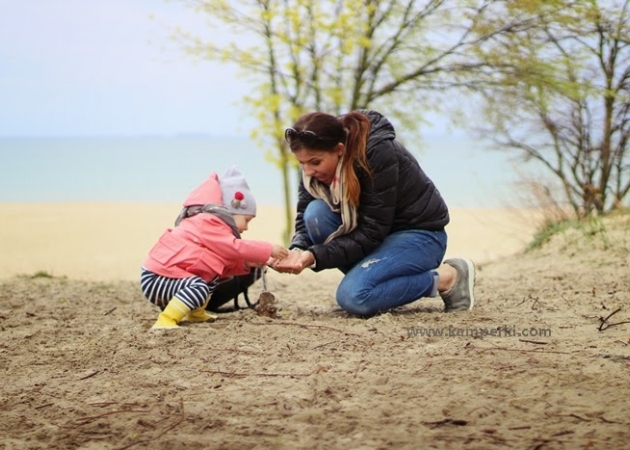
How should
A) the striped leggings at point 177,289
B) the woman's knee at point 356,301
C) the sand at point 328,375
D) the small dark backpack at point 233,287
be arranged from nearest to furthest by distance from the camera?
the sand at point 328,375
the striped leggings at point 177,289
the woman's knee at point 356,301
the small dark backpack at point 233,287

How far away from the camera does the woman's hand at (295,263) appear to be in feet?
→ 14.1

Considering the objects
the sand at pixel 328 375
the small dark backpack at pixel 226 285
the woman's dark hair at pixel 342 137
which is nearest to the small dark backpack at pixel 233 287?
the small dark backpack at pixel 226 285

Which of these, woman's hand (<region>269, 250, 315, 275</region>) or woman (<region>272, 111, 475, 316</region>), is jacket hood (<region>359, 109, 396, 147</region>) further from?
woman's hand (<region>269, 250, 315, 275</region>)

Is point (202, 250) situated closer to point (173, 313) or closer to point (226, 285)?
point (173, 313)

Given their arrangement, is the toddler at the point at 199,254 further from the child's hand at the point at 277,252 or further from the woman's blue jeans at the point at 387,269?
the woman's blue jeans at the point at 387,269

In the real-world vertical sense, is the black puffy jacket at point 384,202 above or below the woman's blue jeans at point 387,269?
above

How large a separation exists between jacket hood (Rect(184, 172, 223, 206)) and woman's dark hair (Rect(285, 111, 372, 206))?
1.80ft

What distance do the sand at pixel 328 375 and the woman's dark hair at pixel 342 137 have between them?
0.75 meters

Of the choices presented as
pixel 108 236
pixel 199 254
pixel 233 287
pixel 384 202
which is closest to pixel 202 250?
pixel 199 254

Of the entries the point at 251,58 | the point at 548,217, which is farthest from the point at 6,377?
the point at 251,58

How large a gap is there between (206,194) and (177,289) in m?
0.55

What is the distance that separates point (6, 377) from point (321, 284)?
12.6 feet

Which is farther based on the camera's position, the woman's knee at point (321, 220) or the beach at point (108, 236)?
the beach at point (108, 236)

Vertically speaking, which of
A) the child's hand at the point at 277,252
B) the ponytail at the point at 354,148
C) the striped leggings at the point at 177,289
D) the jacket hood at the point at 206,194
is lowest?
the striped leggings at the point at 177,289
